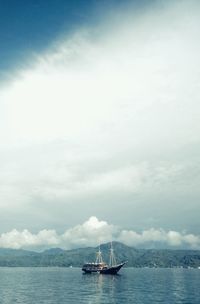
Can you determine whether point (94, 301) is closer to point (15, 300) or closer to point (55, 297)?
point (55, 297)

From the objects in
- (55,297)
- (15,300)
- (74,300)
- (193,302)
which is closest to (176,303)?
(193,302)

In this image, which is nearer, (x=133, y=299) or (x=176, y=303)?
(x=176, y=303)

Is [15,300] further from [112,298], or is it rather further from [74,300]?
[112,298]

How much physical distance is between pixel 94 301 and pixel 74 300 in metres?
→ 6.79

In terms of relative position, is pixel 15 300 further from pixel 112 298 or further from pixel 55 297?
pixel 112 298

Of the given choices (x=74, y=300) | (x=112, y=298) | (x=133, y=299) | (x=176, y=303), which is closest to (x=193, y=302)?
(x=176, y=303)

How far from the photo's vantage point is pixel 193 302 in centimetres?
11688

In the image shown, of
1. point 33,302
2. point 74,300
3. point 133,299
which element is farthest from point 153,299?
point 33,302

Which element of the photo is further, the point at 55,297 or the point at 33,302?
the point at 55,297

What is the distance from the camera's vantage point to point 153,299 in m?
122

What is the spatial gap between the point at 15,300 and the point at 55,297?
51.7ft

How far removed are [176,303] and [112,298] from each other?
25.6 m

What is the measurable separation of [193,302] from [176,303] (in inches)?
325

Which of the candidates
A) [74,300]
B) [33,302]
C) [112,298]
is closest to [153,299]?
[112,298]
